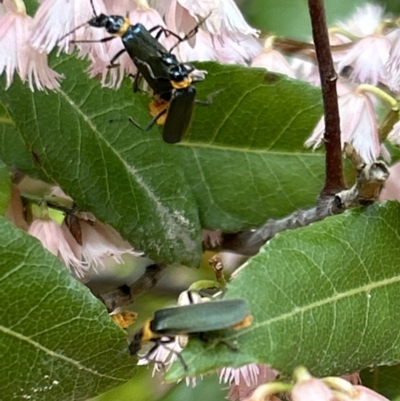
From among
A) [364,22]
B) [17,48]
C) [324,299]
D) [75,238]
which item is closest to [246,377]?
[324,299]

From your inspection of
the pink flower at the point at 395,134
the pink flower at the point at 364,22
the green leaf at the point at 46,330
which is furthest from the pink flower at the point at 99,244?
the pink flower at the point at 364,22

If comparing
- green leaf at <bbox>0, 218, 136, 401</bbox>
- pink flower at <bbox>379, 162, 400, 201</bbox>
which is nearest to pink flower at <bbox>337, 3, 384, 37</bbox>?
pink flower at <bbox>379, 162, 400, 201</bbox>

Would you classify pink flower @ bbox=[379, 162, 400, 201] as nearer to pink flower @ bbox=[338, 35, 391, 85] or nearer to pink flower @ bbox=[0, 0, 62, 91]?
pink flower @ bbox=[338, 35, 391, 85]

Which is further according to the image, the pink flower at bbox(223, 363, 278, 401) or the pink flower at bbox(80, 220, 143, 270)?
the pink flower at bbox(80, 220, 143, 270)

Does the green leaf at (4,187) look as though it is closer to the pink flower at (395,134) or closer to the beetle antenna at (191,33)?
the beetle antenna at (191,33)

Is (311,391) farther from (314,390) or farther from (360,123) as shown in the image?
(360,123)

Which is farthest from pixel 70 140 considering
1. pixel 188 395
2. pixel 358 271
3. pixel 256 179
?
pixel 188 395

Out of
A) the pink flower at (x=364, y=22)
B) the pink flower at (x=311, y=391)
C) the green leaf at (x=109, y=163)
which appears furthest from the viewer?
the pink flower at (x=364, y=22)
